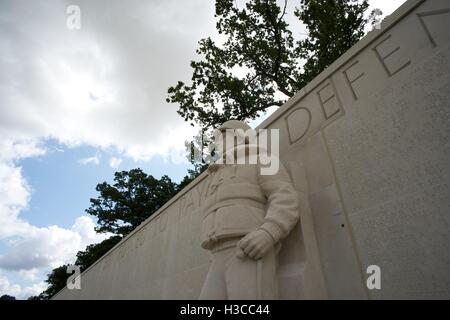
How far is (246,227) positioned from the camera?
2887mm

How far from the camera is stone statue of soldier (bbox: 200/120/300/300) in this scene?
2.60m

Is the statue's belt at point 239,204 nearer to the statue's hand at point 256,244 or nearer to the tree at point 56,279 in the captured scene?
the statue's hand at point 256,244

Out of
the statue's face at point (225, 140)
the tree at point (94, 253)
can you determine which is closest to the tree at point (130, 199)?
the tree at point (94, 253)

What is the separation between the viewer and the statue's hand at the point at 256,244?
2576 millimetres

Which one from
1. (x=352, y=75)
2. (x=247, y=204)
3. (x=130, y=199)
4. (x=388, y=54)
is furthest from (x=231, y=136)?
(x=130, y=199)

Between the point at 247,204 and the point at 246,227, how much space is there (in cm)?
30

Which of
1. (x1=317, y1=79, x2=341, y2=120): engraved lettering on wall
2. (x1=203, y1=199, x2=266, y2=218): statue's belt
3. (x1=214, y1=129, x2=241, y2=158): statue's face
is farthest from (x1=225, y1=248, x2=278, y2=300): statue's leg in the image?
(x1=317, y1=79, x2=341, y2=120): engraved lettering on wall

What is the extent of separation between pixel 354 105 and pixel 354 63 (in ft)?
2.10

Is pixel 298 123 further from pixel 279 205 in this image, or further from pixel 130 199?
pixel 130 199

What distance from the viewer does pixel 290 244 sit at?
3100 mm

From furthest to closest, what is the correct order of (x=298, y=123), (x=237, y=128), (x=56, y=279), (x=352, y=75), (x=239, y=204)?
(x=56, y=279), (x=298, y=123), (x=237, y=128), (x=352, y=75), (x=239, y=204)

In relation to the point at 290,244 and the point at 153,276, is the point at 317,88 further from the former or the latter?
the point at 153,276

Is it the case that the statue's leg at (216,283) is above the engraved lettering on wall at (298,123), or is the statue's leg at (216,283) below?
below

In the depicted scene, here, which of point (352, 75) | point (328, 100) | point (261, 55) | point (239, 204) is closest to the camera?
point (239, 204)
